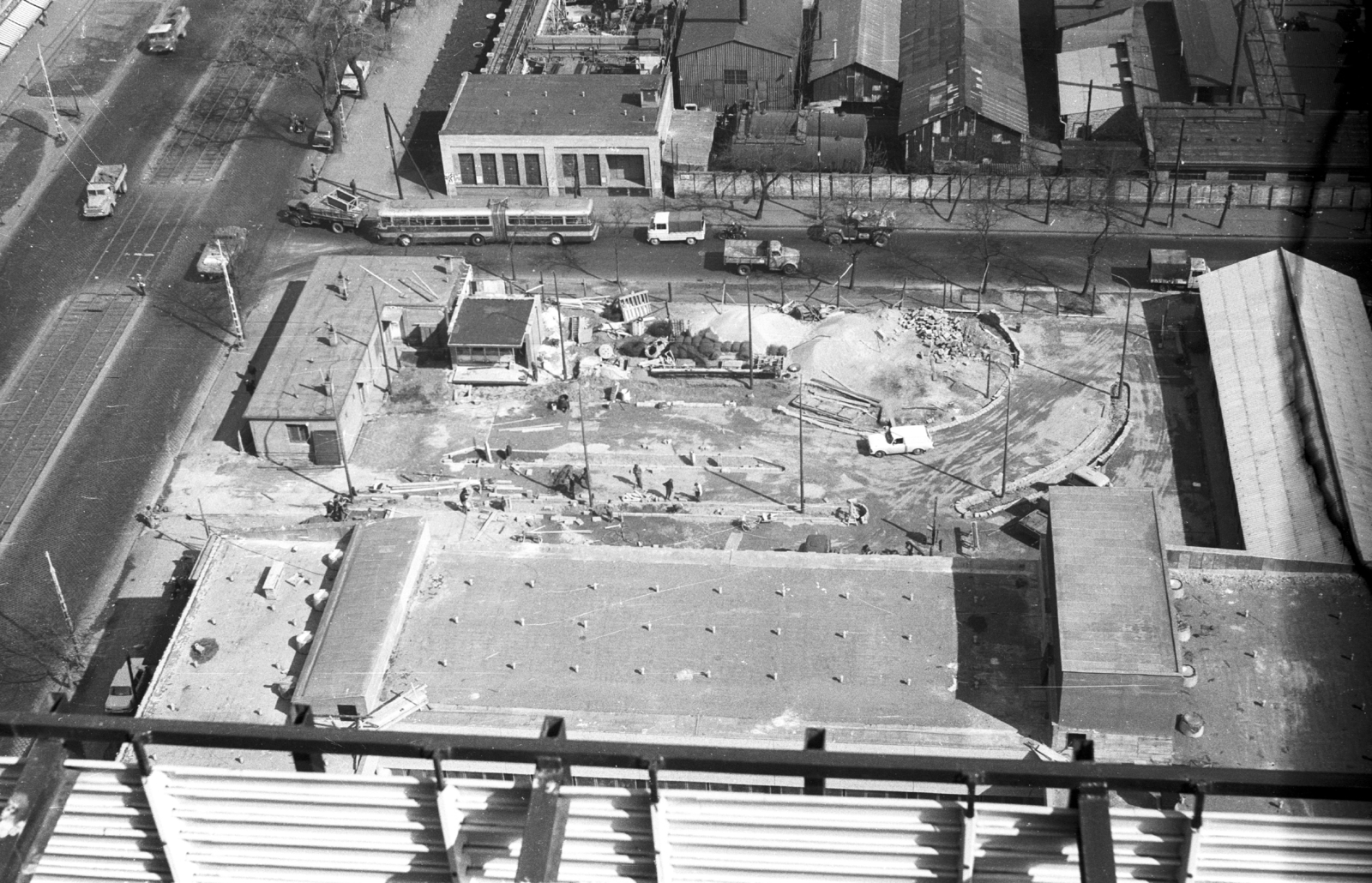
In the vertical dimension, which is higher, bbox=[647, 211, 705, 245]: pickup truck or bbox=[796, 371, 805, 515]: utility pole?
bbox=[647, 211, 705, 245]: pickup truck

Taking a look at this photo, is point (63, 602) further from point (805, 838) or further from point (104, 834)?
point (805, 838)

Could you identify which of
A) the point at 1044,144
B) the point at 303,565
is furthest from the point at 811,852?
the point at 1044,144

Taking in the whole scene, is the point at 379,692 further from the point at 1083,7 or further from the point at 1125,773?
the point at 1083,7

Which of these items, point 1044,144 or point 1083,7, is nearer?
point 1044,144

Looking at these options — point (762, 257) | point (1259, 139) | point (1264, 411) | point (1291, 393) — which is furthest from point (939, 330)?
point (1259, 139)

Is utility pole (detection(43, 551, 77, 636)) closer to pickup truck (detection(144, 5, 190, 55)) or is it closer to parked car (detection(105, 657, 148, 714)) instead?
parked car (detection(105, 657, 148, 714))

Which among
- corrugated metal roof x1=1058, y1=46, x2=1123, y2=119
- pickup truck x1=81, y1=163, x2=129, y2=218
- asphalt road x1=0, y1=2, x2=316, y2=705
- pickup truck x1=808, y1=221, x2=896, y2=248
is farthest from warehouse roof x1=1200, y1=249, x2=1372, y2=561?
pickup truck x1=81, y1=163, x2=129, y2=218
